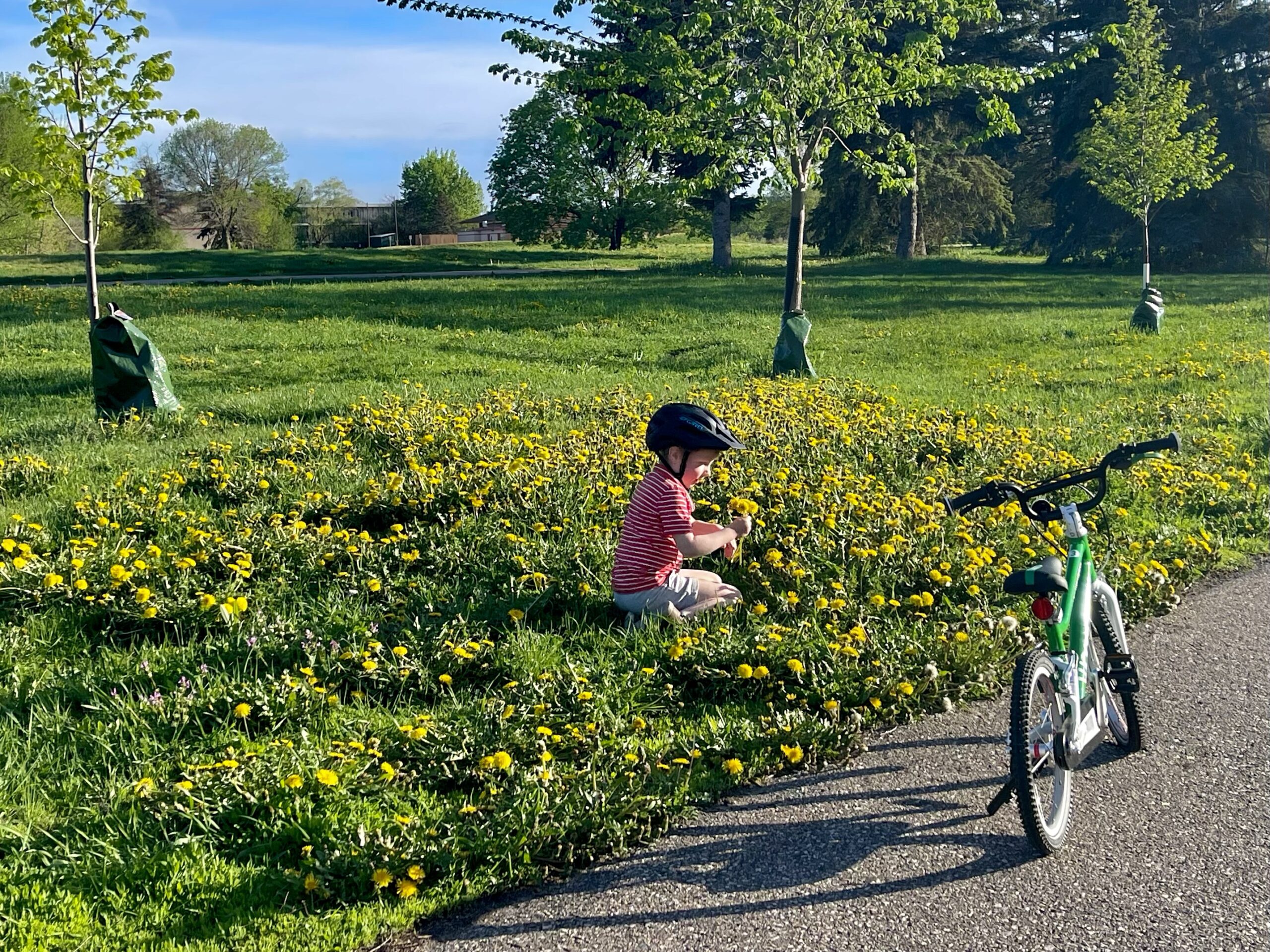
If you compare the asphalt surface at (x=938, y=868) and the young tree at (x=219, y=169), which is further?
the young tree at (x=219, y=169)

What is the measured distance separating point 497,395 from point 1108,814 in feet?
24.1

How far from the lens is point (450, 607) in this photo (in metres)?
5.17

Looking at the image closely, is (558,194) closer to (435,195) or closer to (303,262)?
(303,262)

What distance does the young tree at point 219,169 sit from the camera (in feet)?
197

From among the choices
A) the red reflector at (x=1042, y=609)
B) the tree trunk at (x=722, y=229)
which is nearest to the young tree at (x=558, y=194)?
the tree trunk at (x=722, y=229)

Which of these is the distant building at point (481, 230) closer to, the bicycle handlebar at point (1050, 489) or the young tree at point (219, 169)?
the young tree at point (219, 169)

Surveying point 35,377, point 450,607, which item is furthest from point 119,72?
point 450,607

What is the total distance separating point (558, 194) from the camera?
4688 centimetres

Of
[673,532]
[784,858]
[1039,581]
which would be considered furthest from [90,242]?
[1039,581]

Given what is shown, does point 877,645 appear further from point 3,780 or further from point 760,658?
point 3,780

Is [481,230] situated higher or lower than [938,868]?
higher

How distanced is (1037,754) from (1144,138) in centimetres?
A: 2401

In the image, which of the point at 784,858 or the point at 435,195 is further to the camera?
the point at 435,195

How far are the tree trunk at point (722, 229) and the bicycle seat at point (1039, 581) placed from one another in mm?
32050
